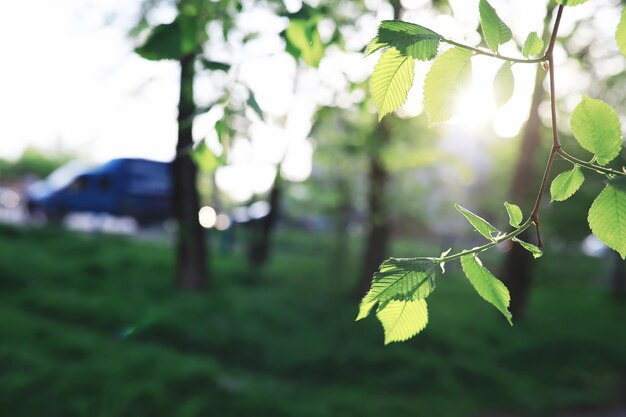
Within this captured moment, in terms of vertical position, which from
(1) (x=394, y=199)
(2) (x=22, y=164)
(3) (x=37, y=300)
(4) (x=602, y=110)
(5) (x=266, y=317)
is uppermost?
(4) (x=602, y=110)

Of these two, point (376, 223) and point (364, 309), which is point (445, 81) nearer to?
point (364, 309)

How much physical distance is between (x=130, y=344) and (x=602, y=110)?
6697 millimetres

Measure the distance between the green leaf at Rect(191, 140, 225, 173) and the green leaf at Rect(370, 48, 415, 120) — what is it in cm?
110

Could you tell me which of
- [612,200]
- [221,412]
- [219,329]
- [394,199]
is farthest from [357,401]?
[612,200]

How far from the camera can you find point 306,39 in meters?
1.78

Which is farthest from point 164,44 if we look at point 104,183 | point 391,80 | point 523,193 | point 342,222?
point 104,183

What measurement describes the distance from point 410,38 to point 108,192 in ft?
49.7

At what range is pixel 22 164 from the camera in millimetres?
25016

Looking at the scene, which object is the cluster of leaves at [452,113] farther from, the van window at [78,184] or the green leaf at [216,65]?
the van window at [78,184]

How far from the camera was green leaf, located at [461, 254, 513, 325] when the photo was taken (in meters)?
0.92

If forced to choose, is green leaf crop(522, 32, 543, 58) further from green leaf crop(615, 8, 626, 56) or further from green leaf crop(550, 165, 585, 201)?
green leaf crop(550, 165, 585, 201)

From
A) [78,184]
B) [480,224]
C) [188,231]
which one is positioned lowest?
[78,184]

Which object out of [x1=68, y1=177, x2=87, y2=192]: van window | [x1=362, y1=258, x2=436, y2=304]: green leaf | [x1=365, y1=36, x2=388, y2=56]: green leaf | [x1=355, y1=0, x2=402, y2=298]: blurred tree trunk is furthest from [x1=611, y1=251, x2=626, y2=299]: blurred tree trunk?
[x1=365, y1=36, x2=388, y2=56]: green leaf

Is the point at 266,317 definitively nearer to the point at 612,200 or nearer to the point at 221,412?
the point at 221,412
